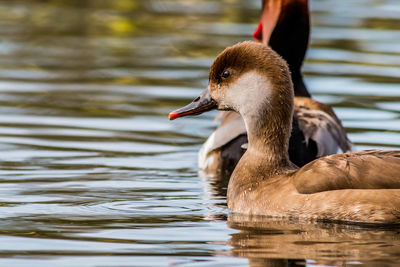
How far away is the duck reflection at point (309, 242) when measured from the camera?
6535 millimetres

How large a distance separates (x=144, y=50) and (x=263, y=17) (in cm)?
723

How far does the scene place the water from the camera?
6.98 metres

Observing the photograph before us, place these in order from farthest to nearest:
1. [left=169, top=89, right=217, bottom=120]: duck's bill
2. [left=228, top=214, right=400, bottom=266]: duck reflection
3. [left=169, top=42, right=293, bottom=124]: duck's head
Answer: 1. [left=169, top=89, right=217, bottom=120]: duck's bill
2. [left=169, top=42, right=293, bottom=124]: duck's head
3. [left=228, top=214, right=400, bottom=266]: duck reflection

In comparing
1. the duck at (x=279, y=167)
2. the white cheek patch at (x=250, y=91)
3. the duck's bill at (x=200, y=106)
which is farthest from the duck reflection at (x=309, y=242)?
the duck's bill at (x=200, y=106)

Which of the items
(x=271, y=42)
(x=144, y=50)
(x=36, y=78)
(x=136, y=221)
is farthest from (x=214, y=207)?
(x=144, y=50)

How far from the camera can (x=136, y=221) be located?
7.82m

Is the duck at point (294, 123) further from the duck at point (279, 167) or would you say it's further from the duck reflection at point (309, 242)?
the duck reflection at point (309, 242)

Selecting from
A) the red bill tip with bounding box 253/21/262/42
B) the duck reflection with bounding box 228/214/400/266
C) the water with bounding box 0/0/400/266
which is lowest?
the water with bounding box 0/0/400/266

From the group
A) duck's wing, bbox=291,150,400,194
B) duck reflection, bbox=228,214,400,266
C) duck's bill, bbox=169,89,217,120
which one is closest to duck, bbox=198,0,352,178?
duck's bill, bbox=169,89,217,120

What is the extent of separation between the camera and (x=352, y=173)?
24.7ft

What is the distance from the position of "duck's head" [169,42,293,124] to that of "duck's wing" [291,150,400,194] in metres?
0.71

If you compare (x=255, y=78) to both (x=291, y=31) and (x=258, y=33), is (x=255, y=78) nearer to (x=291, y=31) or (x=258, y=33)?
(x=291, y=31)

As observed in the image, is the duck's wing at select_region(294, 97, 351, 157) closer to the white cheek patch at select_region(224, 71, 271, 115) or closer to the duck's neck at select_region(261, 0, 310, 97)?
the duck's neck at select_region(261, 0, 310, 97)

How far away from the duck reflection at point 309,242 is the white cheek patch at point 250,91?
0.91m
